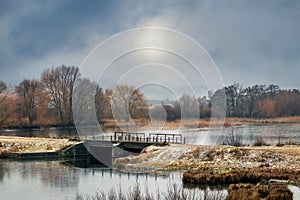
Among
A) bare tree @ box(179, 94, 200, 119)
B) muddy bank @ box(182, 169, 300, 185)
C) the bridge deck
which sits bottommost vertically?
muddy bank @ box(182, 169, 300, 185)

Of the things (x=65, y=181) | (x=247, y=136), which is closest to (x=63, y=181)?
(x=65, y=181)

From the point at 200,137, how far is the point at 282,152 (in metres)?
20.4

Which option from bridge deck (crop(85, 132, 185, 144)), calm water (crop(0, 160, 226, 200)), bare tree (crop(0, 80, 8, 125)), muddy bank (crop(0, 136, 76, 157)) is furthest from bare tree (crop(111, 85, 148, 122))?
calm water (crop(0, 160, 226, 200))

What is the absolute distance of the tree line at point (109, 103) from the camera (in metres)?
69.1

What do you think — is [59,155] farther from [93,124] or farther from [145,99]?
[93,124]

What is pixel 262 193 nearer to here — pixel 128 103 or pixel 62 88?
pixel 128 103

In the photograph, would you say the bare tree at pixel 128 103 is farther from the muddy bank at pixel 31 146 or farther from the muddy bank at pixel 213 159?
the muddy bank at pixel 213 159

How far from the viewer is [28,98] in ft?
292

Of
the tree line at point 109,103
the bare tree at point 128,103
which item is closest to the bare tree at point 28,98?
the tree line at point 109,103

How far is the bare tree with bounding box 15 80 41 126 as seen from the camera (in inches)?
3408

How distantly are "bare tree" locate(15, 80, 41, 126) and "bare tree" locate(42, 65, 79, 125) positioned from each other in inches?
97.2

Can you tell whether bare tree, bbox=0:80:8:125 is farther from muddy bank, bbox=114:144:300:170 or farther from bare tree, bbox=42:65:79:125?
muddy bank, bbox=114:144:300:170

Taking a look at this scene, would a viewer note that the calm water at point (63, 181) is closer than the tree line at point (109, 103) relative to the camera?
Yes

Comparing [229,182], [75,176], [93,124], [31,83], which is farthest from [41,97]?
[229,182]
